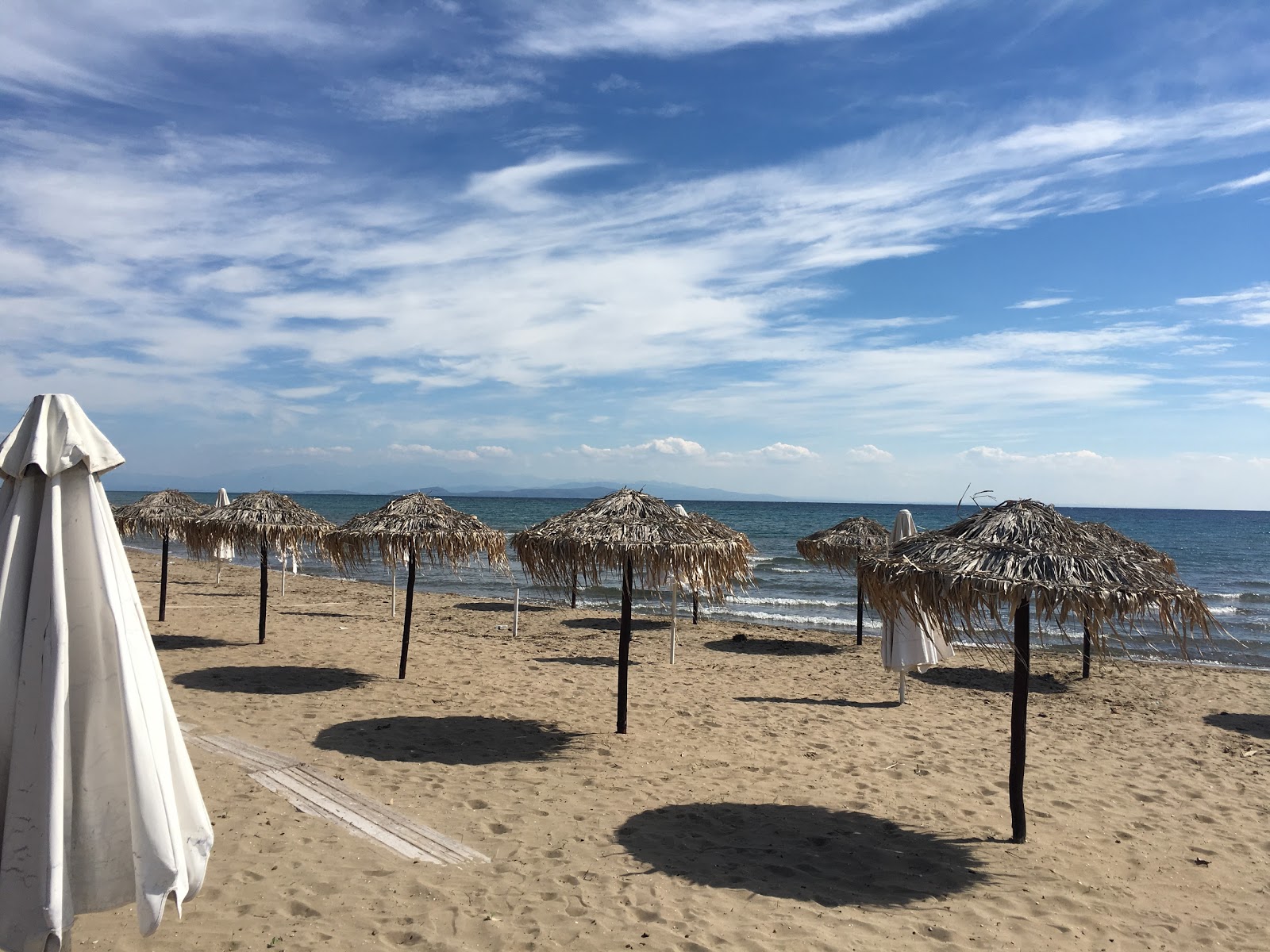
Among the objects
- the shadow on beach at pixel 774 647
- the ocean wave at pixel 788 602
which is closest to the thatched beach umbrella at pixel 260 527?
the shadow on beach at pixel 774 647

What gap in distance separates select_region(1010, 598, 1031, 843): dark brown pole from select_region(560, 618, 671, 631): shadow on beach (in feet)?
33.2

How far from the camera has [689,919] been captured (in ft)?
14.5

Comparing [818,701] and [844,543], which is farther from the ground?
[844,543]

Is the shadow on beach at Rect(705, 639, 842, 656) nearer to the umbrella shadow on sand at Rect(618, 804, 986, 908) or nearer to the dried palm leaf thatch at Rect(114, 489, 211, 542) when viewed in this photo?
the umbrella shadow on sand at Rect(618, 804, 986, 908)

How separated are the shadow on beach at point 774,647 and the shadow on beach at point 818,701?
11.3ft

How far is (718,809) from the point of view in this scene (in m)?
A: 6.14

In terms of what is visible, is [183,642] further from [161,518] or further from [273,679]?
[273,679]

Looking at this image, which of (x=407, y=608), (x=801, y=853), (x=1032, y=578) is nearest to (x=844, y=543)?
(x=407, y=608)

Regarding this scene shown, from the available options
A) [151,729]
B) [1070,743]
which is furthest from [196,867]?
[1070,743]

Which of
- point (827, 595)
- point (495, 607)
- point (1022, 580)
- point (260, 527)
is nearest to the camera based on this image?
point (1022, 580)

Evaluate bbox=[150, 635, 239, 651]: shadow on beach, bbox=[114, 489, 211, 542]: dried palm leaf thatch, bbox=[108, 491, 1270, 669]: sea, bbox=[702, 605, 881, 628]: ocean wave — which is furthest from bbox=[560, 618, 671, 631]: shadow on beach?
bbox=[114, 489, 211, 542]: dried palm leaf thatch

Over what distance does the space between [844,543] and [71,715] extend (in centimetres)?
1394

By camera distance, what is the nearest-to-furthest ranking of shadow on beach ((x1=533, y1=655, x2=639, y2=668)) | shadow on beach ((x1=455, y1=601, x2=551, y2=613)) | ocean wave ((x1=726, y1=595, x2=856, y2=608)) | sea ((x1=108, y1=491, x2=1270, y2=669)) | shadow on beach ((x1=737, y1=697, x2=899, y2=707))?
shadow on beach ((x1=737, y1=697, x2=899, y2=707)) → shadow on beach ((x1=533, y1=655, x2=639, y2=668)) → sea ((x1=108, y1=491, x2=1270, y2=669)) → shadow on beach ((x1=455, y1=601, x2=551, y2=613)) → ocean wave ((x1=726, y1=595, x2=856, y2=608))

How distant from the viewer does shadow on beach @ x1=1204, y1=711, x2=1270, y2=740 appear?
366 inches
